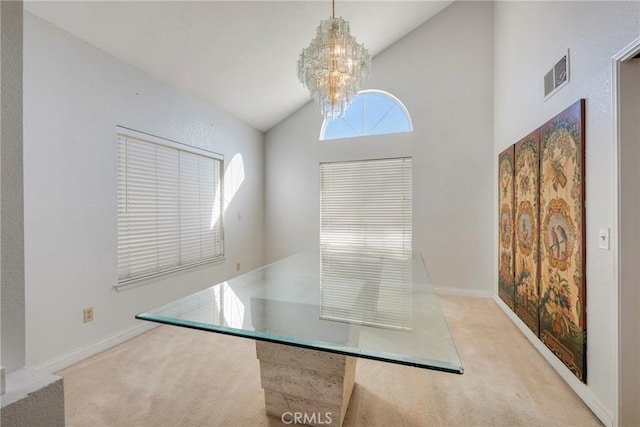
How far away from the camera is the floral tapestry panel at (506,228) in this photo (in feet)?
9.65

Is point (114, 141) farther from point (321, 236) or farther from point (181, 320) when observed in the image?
point (321, 236)

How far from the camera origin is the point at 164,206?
2.97m

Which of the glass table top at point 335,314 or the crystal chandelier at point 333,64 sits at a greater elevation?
the crystal chandelier at point 333,64

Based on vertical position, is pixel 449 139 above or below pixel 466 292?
above

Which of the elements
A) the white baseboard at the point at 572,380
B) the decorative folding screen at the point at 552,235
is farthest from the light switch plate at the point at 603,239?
the white baseboard at the point at 572,380

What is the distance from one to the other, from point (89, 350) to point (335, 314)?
2245 millimetres

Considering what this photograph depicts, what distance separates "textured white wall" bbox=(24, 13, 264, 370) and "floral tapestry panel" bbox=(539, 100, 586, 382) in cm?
341

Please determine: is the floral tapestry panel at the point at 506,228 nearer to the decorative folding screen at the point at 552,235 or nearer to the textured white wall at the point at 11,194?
the decorative folding screen at the point at 552,235

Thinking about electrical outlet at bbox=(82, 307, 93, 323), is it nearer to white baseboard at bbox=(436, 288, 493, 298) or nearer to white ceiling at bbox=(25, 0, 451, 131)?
white ceiling at bbox=(25, 0, 451, 131)

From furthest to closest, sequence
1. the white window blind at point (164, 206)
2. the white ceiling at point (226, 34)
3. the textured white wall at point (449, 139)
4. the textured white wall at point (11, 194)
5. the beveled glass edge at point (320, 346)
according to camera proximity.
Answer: the textured white wall at point (449, 139) → the white window blind at point (164, 206) → the white ceiling at point (226, 34) → the beveled glass edge at point (320, 346) → the textured white wall at point (11, 194)

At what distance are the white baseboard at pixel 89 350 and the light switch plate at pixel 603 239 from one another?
344 cm

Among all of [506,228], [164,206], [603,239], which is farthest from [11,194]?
[506,228]

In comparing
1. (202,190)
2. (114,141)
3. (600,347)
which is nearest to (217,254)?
(202,190)

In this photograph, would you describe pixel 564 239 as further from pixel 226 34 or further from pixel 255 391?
pixel 226 34
